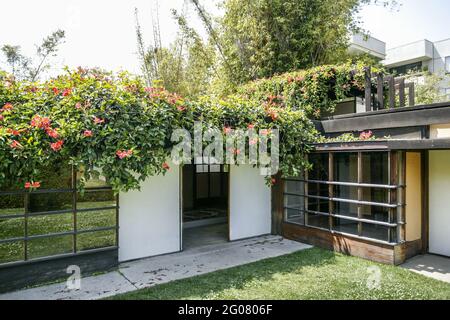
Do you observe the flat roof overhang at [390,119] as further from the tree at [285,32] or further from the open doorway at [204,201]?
the tree at [285,32]

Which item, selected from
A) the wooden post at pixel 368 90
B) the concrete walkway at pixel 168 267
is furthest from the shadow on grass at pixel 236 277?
the wooden post at pixel 368 90

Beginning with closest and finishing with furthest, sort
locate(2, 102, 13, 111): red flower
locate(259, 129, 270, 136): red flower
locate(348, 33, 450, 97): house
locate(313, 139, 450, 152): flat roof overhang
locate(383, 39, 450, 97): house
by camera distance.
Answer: locate(2, 102, 13, 111): red flower < locate(313, 139, 450, 152): flat roof overhang < locate(259, 129, 270, 136): red flower < locate(348, 33, 450, 97): house < locate(383, 39, 450, 97): house

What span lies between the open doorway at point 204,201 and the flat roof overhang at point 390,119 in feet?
11.2

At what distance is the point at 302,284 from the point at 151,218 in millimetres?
3219

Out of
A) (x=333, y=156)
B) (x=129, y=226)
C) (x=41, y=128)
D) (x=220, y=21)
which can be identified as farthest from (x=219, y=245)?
(x=220, y=21)

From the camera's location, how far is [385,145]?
539 cm

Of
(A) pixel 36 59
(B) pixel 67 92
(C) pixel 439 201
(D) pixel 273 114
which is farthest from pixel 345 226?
(A) pixel 36 59

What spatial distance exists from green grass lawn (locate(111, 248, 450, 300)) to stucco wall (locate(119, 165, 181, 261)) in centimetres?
151

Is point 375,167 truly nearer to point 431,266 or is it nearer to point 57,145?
point 431,266

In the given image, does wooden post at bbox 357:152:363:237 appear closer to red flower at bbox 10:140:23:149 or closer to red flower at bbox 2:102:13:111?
red flower at bbox 10:140:23:149

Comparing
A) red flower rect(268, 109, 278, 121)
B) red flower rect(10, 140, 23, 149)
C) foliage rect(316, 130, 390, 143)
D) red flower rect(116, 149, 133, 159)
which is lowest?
red flower rect(116, 149, 133, 159)

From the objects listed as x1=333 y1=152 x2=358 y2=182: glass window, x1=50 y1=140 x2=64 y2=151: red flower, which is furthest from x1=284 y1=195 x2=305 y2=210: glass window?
x1=50 y1=140 x2=64 y2=151: red flower

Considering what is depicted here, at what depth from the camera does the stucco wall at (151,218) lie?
584 centimetres

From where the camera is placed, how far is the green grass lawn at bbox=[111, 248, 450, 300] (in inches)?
169
